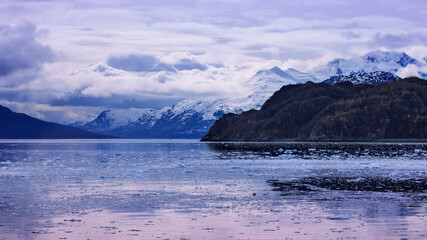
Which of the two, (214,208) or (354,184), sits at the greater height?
(214,208)

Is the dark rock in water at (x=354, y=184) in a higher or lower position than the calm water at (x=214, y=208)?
lower

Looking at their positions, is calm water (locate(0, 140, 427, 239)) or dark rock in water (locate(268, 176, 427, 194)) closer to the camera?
calm water (locate(0, 140, 427, 239))

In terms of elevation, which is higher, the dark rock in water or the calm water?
the calm water

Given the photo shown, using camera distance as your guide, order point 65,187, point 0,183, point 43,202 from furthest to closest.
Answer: point 0,183 < point 65,187 < point 43,202

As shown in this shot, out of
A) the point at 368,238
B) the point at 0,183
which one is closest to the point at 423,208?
the point at 368,238

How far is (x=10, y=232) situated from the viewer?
82.4 feet

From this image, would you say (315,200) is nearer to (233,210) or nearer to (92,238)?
(233,210)

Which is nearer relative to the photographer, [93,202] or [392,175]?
[93,202]

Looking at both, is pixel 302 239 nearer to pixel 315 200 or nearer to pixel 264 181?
pixel 315 200

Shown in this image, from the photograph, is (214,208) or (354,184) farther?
(354,184)

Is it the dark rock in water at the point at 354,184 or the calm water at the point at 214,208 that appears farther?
the dark rock in water at the point at 354,184

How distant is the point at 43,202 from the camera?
3553 centimetres

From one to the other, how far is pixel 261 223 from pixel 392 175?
1291 inches

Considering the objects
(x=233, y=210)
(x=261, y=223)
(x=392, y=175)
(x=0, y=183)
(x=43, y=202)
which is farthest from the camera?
(x=392, y=175)
